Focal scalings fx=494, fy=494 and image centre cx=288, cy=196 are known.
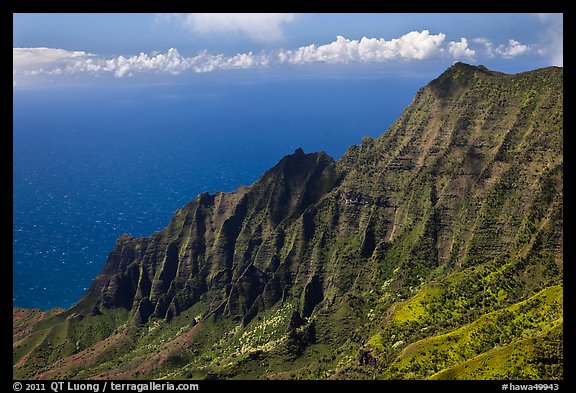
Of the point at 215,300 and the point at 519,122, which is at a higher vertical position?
the point at 519,122
